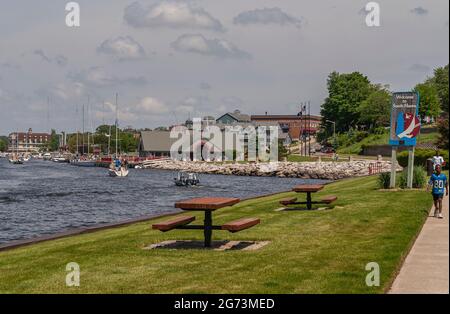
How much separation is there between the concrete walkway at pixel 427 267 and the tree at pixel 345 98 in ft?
401

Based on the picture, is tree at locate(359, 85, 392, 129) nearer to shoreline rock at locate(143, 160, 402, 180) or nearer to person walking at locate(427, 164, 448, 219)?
shoreline rock at locate(143, 160, 402, 180)

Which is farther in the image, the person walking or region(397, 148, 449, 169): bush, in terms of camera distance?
region(397, 148, 449, 169): bush

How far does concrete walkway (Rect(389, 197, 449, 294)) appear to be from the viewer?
10.4m

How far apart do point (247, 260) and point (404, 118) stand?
57.7ft

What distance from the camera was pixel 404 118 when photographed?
28.5 m

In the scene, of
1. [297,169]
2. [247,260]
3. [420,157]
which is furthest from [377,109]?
[247,260]

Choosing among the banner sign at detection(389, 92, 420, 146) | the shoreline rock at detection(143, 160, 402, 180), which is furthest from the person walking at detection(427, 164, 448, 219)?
the shoreline rock at detection(143, 160, 402, 180)

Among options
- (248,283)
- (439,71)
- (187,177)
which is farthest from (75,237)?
(439,71)

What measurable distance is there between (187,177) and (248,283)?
213 ft

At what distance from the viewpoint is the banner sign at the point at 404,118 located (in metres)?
28.0

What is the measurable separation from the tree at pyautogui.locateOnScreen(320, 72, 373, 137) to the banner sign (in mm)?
108566
